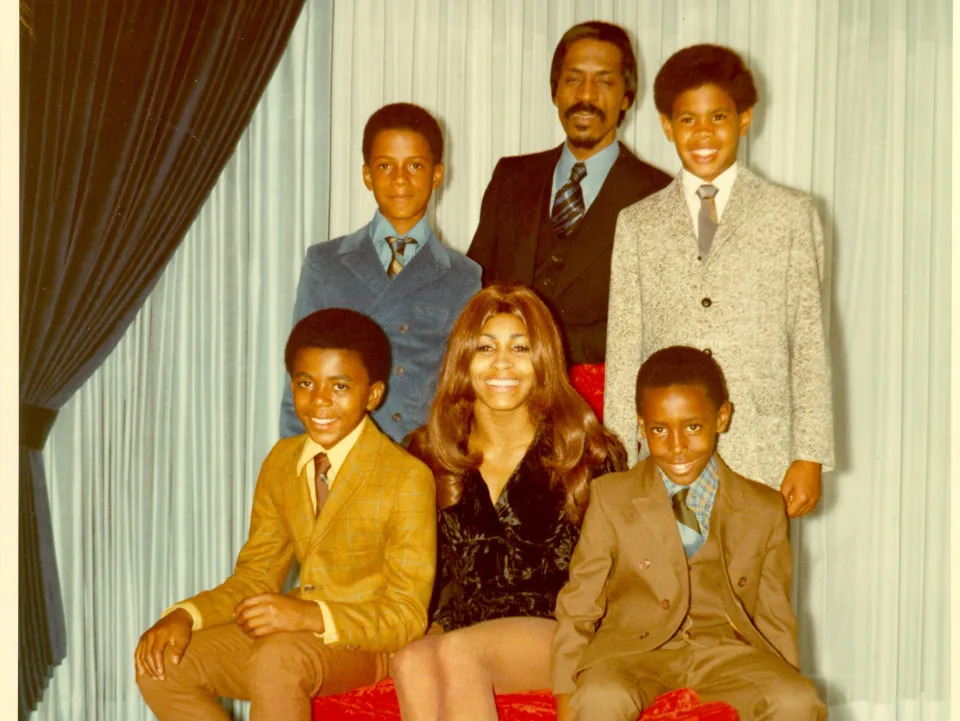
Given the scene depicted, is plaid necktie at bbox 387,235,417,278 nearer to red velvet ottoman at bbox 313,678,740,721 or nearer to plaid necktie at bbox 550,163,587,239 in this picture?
plaid necktie at bbox 550,163,587,239

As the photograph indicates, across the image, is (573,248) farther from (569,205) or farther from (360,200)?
(360,200)

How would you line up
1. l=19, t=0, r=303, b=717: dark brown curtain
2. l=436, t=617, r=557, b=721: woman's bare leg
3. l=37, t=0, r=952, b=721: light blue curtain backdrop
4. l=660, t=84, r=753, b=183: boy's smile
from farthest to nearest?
l=37, t=0, r=952, b=721: light blue curtain backdrop < l=19, t=0, r=303, b=717: dark brown curtain < l=660, t=84, r=753, b=183: boy's smile < l=436, t=617, r=557, b=721: woman's bare leg

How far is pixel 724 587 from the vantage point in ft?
8.91

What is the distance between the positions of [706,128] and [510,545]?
1186 mm

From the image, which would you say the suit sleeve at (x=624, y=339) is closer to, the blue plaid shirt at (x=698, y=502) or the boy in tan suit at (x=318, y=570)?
the blue plaid shirt at (x=698, y=502)

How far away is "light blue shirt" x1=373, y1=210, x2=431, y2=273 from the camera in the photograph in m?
3.38

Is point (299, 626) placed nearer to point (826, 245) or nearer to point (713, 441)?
point (713, 441)

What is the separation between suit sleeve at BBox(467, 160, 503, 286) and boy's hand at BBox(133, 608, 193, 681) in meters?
1.35

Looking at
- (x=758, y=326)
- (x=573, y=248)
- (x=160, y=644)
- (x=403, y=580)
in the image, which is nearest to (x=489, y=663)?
(x=403, y=580)

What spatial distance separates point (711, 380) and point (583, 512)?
18.2 inches

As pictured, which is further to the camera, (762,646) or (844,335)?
(844,335)

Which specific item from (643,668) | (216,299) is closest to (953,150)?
(643,668)

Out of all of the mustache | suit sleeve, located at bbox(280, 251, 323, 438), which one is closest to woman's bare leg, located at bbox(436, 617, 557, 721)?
suit sleeve, located at bbox(280, 251, 323, 438)

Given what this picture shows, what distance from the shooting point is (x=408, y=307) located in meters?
3.32
